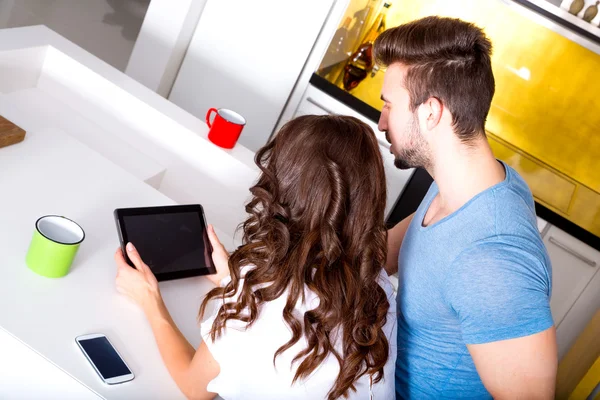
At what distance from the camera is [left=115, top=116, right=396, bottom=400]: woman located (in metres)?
1.18

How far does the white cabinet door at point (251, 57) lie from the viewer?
2932 mm

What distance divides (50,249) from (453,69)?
875mm

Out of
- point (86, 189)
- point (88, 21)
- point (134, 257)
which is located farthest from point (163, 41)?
point (134, 257)

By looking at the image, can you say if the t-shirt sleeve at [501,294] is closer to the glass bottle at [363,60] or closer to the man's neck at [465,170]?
the man's neck at [465,170]

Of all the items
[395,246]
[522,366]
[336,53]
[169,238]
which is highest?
[336,53]

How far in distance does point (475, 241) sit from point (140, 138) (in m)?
1.21

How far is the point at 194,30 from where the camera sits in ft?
10.4

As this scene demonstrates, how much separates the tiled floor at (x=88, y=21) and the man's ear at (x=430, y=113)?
2.70 m

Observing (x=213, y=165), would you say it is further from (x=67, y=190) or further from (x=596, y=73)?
(x=596, y=73)

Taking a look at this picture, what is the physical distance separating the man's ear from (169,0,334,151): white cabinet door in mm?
1590

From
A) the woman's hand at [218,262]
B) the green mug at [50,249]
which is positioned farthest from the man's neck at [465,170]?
the green mug at [50,249]

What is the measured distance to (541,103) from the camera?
2.88m

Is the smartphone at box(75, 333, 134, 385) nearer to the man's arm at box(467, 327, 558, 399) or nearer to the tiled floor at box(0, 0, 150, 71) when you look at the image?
the man's arm at box(467, 327, 558, 399)

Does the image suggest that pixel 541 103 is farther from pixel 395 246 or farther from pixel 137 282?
pixel 137 282
